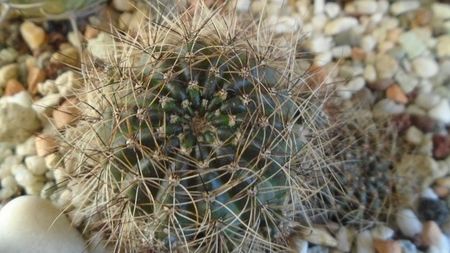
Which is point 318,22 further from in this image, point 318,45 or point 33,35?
point 33,35

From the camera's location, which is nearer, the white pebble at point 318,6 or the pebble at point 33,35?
the pebble at point 33,35

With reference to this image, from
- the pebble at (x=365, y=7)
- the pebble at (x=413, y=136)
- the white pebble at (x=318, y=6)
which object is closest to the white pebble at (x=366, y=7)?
the pebble at (x=365, y=7)

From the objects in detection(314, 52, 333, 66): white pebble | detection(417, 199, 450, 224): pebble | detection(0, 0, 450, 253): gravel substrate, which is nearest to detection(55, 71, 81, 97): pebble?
detection(0, 0, 450, 253): gravel substrate

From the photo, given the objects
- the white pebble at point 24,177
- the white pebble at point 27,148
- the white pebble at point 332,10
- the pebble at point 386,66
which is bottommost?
the white pebble at point 24,177

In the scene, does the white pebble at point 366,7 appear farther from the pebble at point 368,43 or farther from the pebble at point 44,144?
the pebble at point 44,144

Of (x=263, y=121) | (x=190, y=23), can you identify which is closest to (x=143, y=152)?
(x=263, y=121)

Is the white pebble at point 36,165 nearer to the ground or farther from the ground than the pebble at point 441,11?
nearer to the ground

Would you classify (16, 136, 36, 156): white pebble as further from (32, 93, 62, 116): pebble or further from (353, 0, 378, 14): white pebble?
(353, 0, 378, 14): white pebble
